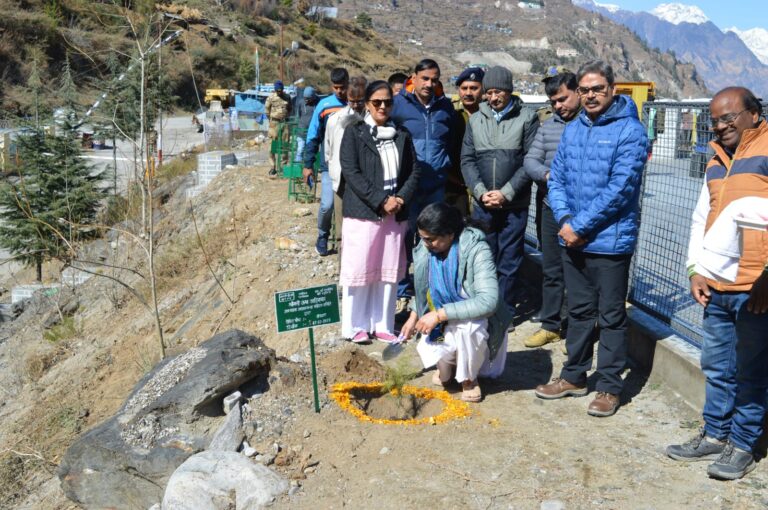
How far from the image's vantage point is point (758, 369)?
344cm

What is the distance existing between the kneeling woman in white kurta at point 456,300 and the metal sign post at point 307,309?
48 centimetres

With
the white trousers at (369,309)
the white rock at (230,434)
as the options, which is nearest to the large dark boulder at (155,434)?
the white rock at (230,434)

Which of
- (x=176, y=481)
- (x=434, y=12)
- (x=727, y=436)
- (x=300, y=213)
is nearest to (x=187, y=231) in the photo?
(x=300, y=213)

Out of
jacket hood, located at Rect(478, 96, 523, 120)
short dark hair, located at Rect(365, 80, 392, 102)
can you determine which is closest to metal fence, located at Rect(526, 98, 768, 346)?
jacket hood, located at Rect(478, 96, 523, 120)

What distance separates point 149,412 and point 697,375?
3.48 m

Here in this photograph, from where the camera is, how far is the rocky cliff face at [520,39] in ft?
462

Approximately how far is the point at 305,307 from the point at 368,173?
1521 mm

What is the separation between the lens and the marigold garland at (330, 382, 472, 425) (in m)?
4.39

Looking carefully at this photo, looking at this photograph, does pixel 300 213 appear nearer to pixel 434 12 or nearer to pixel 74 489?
pixel 74 489

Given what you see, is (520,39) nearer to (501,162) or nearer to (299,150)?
(299,150)

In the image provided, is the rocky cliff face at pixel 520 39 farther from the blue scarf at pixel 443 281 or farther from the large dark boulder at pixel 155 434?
the large dark boulder at pixel 155 434

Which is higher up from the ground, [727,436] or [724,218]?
[724,218]

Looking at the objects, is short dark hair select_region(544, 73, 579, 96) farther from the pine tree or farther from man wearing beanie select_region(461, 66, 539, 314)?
the pine tree

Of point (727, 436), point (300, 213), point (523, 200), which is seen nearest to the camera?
point (727, 436)
